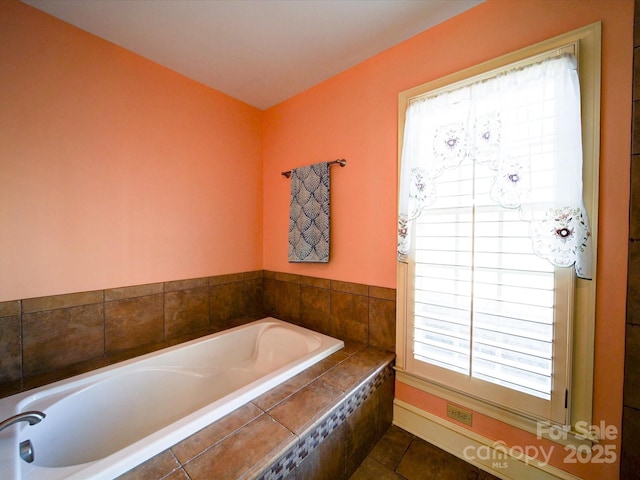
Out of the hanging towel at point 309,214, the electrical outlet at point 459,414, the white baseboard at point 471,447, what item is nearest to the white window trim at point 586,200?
the white baseboard at point 471,447

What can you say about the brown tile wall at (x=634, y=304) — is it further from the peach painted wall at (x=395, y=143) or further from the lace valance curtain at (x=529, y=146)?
the lace valance curtain at (x=529, y=146)

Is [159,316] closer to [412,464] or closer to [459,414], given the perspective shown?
[412,464]

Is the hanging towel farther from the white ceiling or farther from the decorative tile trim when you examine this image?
the decorative tile trim

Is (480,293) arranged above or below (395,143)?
below

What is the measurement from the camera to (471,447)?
1.38m

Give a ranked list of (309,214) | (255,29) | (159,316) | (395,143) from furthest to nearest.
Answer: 1. (309,214)
2. (159,316)
3. (395,143)
4. (255,29)

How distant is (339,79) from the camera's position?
1946mm

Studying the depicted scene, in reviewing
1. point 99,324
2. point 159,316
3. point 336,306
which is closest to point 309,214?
point 336,306

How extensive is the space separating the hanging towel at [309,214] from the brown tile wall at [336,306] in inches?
9.5

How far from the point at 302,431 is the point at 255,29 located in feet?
7.01

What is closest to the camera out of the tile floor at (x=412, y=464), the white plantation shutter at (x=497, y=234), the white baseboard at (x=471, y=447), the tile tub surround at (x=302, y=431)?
the tile tub surround at (x=302, y=431)

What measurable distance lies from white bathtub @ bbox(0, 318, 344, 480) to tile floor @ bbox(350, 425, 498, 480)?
0.61m

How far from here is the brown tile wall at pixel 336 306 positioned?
1.72 metres

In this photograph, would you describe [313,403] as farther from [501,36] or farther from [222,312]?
[501,36]
